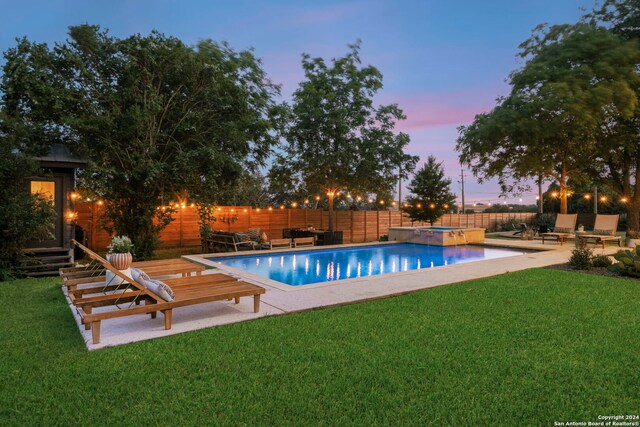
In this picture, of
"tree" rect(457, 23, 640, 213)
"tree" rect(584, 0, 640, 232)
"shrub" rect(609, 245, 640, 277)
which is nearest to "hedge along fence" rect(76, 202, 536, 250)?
"tree" rect(457, 23, 640, 213)

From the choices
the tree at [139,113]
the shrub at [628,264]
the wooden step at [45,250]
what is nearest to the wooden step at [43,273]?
the wooden step at [45,250]

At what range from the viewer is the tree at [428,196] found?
2172cm

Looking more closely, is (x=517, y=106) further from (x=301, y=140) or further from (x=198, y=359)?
(x=198, y=359)

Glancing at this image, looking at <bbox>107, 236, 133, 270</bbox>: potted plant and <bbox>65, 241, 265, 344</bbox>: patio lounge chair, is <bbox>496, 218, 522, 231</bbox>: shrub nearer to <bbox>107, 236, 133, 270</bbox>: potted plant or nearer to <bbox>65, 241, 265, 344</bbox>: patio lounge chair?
<bbox>65, 241, 265, 344</bbox>: patio lounge chair

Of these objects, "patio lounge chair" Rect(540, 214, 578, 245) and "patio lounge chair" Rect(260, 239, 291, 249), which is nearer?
"patio lounge chair" Rect(260, 239, 291, 249)

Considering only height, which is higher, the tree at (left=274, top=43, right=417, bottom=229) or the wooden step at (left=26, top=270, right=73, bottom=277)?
the tree at (left=274, top=43, right=417, bottom=229)

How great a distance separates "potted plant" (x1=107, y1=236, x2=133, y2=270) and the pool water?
3.83m

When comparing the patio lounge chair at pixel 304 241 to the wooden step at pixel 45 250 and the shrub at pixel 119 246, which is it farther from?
the shrub at pixel 119 246

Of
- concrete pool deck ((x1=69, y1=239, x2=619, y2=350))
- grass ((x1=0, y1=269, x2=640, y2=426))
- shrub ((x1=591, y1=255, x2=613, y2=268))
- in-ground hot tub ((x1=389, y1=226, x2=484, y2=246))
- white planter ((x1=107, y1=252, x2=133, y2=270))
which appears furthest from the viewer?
in-ground hot tub ((x1=389, y1=226, x2=484, y2=246))

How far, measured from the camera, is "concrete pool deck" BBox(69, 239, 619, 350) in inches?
185

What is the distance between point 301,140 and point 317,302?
47.3 ft

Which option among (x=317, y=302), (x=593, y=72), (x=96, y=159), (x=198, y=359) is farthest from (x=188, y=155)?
(x=593, y=72)

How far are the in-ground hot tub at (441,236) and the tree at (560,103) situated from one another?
408 centimetres

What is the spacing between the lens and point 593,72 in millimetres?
15172
